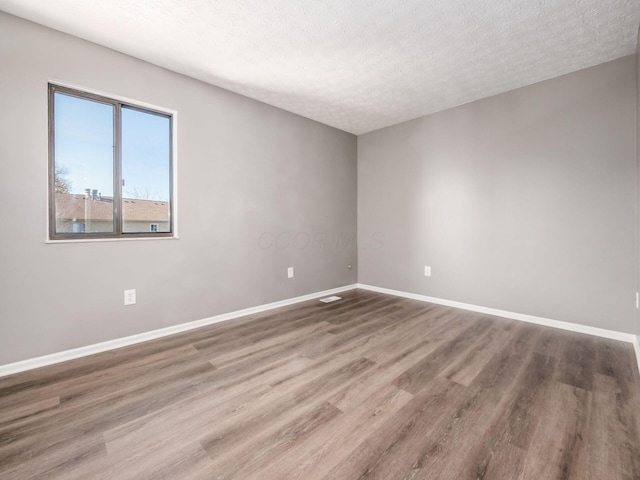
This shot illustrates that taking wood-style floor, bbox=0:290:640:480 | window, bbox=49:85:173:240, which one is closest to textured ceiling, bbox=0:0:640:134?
window, bbox=49:85:173:240

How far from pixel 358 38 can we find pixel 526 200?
229 centimetres

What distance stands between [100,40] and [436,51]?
8.69 feet

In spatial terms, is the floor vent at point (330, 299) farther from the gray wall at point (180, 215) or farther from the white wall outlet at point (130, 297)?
the white wall outlet at point (130, 297)

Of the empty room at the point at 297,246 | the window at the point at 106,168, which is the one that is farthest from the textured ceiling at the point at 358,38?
the window at the point at 106,168

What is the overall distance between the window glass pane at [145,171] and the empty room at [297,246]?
19mm

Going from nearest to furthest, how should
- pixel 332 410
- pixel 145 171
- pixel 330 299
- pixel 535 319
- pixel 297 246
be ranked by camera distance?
pixel 332 410, pixel 145 171, pixel 535 319, pixel 297 246, pixel 330 299

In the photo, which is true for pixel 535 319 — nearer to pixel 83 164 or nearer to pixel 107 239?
pixel 107 239

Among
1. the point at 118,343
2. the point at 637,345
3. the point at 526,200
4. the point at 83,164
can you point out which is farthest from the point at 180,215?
the point at 637,345

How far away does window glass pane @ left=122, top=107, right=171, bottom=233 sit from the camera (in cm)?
245

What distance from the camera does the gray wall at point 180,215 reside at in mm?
1953

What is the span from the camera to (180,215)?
2.70 metres

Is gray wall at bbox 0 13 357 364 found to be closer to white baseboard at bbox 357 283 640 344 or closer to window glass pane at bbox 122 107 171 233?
window glass pane at bbox 122 107 171 233

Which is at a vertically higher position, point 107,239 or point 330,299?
point 107,239

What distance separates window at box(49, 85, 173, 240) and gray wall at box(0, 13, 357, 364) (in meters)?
0.09
